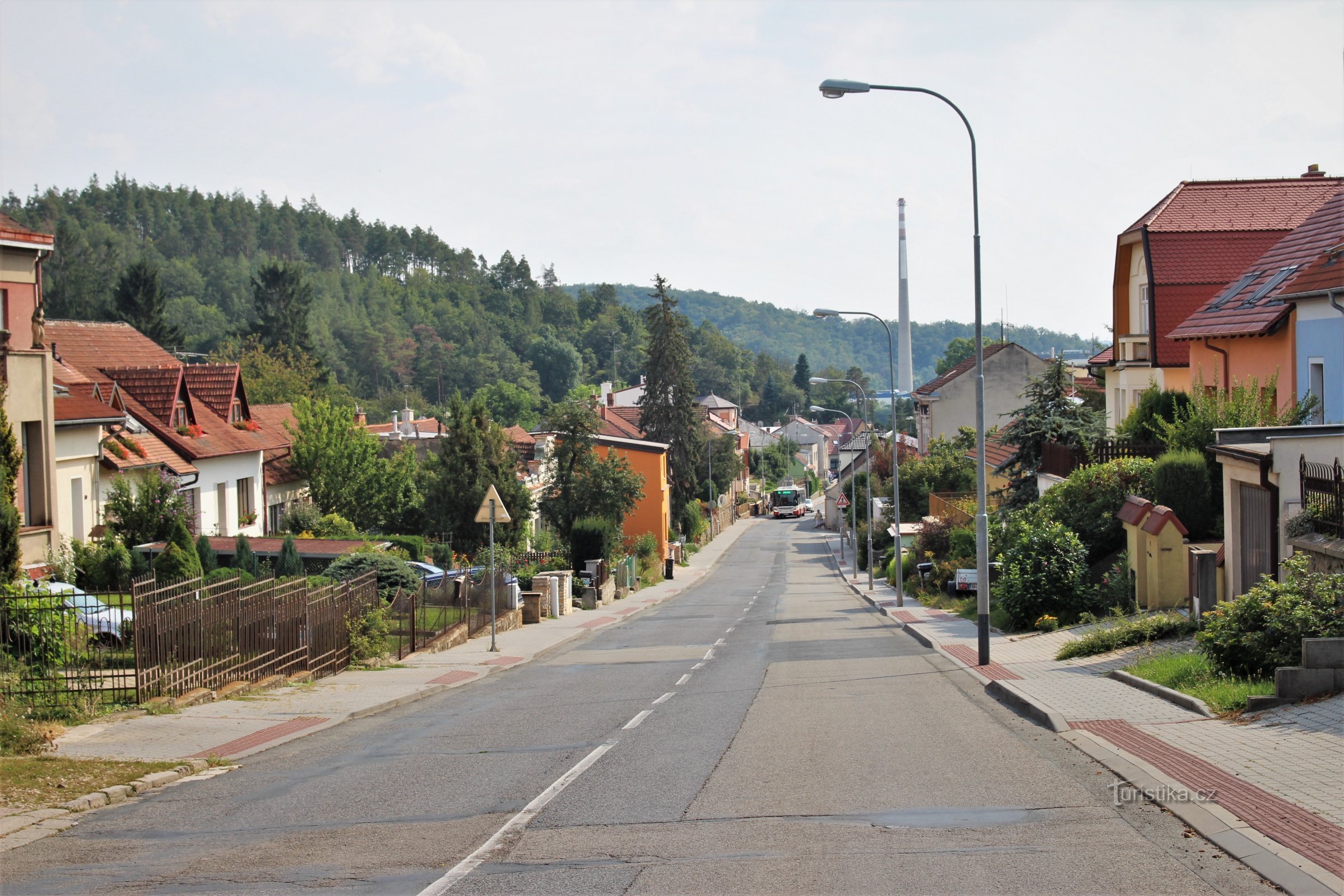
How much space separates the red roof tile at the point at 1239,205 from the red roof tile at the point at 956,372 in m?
35.1

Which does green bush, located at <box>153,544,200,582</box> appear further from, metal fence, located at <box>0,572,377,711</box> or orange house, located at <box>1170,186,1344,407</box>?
orange house, located at <box>1170,186,1344,407</box>

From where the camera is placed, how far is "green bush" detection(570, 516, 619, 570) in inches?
1898

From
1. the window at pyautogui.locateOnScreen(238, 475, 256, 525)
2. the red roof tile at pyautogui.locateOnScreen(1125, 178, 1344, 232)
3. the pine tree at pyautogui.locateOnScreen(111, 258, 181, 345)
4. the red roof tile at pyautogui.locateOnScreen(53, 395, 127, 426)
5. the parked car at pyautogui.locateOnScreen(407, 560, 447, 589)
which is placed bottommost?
the parked car at pyautogui.locateOnScreen(407, 560, 447, 589)

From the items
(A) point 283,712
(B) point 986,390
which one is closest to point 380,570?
(A) point 283,712

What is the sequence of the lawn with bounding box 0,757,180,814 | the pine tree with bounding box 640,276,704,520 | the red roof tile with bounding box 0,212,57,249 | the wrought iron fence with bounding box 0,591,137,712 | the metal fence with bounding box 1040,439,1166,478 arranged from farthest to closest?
the pine tree with bounding box 640,276,704,520 → the metal fence with bounding box 1040,439,1166,478 → the red roof tile with bounding box 0,212,57,249 → the wrought iron fence with bounding box 0,591,137,712 → the lawn with bounding box 0,757,180,814

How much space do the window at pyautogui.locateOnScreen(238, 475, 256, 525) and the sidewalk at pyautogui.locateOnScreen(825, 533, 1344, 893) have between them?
27962mm

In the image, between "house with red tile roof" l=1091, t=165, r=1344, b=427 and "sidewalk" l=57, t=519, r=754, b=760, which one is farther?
"house with red tile roof" l=1091, t=165, r=1344, b=427

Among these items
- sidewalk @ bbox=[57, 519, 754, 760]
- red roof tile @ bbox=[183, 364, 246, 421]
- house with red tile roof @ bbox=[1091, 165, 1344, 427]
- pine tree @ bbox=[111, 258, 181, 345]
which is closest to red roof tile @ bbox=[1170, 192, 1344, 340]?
house with red tile roof @ bbox=[1091, 165, 1344, 427]

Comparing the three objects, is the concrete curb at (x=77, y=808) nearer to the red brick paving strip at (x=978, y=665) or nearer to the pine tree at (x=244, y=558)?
the red brick paving strip at (x=978, y=665)

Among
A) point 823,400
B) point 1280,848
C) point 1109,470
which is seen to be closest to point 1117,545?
point 1109,470

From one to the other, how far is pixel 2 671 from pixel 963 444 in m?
58.9

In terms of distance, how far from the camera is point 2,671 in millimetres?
12609

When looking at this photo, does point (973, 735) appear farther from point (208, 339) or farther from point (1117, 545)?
point (208, 339)

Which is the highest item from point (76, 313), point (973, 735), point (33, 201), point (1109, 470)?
point (33, 201)
